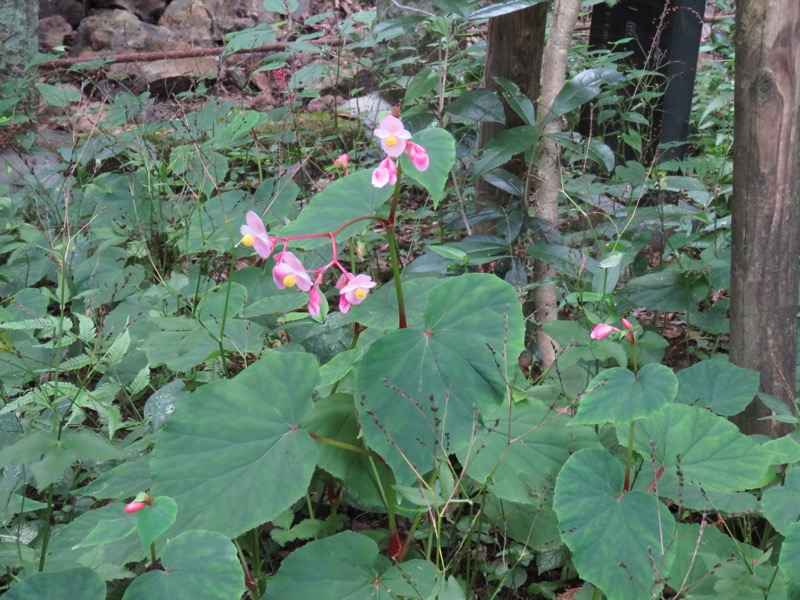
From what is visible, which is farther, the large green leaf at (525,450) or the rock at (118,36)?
the rock at (118,36)

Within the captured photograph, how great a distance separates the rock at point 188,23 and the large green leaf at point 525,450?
5.28 m

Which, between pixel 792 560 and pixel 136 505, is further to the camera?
pixel 792 560

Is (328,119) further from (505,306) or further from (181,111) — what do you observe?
(505,306)

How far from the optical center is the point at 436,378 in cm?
114

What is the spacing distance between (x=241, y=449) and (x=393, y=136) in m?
0.55

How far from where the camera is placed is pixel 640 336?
188cm

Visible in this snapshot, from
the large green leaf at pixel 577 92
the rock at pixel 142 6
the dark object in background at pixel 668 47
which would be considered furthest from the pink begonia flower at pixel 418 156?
the rock at pixel 142 6

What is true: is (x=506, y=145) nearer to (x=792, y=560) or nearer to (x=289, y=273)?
(x=289, y=273)

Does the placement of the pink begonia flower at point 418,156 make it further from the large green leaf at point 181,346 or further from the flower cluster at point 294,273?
the large green leaf at point 181,346

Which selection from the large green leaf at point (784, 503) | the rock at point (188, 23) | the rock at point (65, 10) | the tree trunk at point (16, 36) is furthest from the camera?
the rock at point (188, 23)

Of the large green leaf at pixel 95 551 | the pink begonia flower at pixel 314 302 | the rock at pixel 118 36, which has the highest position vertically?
the rock at pixel 118 36

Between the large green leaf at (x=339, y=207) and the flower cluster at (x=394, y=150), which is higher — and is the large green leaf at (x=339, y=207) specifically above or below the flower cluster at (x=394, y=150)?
below

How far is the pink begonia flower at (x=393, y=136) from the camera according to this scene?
1115 millimetres

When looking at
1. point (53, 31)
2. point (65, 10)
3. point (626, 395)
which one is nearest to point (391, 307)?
point (626, 395)
